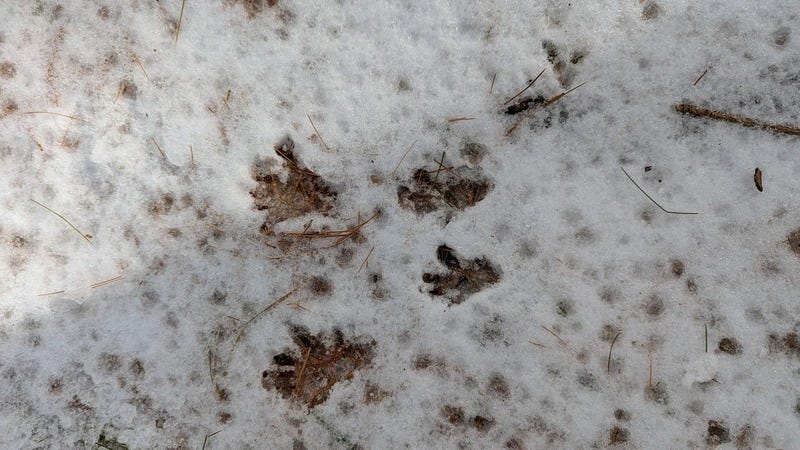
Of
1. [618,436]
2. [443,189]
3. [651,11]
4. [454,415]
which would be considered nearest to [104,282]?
[443,189]

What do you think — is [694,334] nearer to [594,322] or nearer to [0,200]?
[594,322]

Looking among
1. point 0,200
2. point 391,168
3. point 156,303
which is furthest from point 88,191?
point 391,168

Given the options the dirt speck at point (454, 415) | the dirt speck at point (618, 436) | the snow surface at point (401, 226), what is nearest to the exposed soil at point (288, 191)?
the snow surface at point (401, 226)

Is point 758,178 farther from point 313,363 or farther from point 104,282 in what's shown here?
point 104,282

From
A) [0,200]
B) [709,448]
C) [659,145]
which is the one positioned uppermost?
[659,145]

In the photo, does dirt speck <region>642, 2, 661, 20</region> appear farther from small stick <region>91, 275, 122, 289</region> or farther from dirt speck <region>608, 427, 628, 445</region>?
small stick <region>91, 275, 122, 289</region>

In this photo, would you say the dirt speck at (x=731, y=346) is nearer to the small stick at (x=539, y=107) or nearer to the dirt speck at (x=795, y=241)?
the dirt speck at (x=795, y=241)

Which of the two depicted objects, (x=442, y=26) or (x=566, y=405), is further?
(x=566, y=405)
